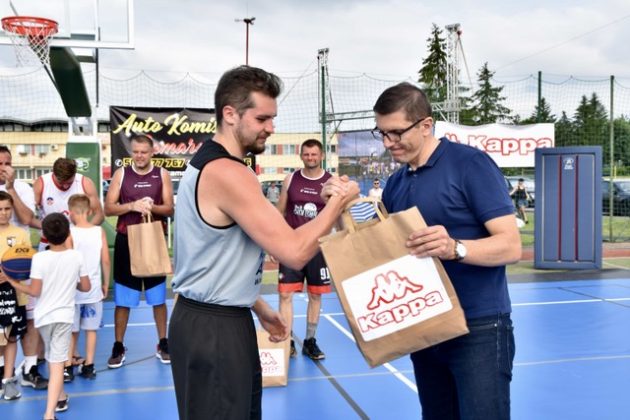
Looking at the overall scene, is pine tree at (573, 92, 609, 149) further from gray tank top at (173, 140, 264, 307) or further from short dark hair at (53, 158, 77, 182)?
gray tank top at (173, 140, 264, 307)

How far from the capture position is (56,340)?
4215mm

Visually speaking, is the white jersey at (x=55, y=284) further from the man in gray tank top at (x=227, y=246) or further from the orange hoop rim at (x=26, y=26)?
the orange hoop rim at (x=26, y=26)

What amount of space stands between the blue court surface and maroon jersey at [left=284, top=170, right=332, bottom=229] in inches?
53.5

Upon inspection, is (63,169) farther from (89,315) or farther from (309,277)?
(309,277)

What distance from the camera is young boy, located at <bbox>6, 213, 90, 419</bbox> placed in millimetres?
4176

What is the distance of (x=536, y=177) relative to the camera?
10.4m

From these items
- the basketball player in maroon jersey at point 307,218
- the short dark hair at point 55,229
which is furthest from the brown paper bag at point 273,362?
the short dark hair at point 55,229

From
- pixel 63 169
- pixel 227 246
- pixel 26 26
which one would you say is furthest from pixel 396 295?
pixel 26 26

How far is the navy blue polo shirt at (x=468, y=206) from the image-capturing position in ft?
7.64

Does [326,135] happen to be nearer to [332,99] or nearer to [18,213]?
[332,99]

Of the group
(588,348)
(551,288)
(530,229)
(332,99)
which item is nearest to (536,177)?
(551,288)

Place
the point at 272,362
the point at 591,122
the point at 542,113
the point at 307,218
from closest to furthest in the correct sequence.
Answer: the point at 272,362, the point at 307,218, the point at 542,113, the point at 591,122

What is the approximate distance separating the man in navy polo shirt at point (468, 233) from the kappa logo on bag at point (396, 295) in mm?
83

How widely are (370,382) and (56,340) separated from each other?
245 centimetres
